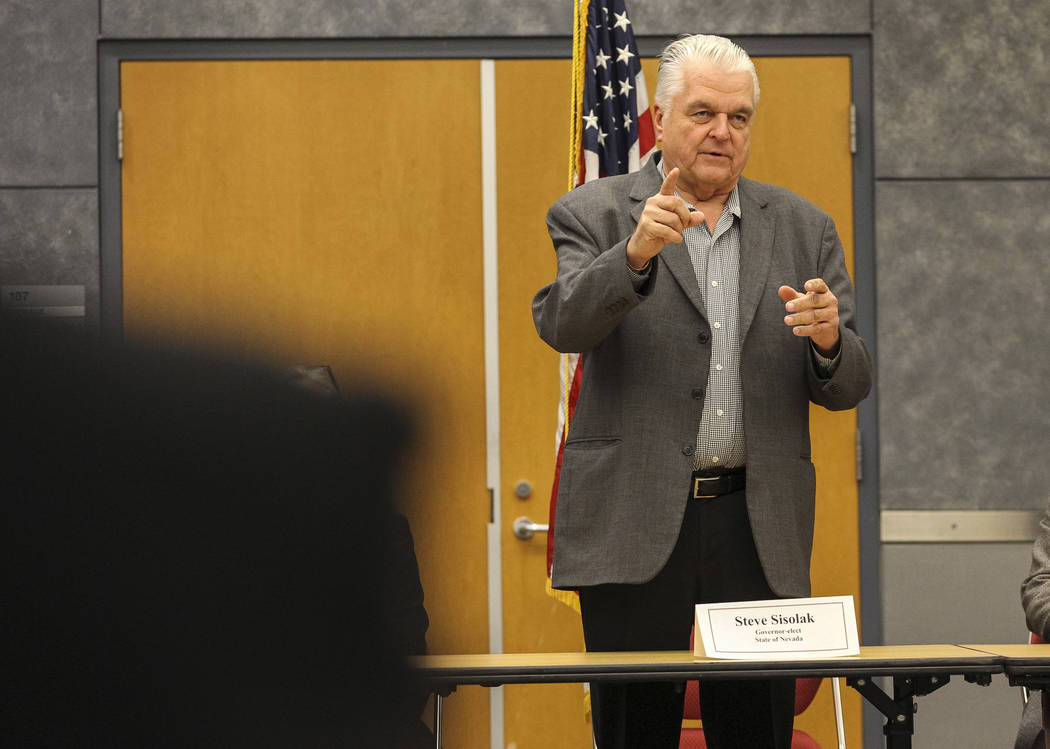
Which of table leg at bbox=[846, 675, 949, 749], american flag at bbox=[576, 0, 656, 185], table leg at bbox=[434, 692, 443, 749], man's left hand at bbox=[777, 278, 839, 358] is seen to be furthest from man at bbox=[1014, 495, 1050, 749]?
table leg at bbox=[434, 692, 443, 749]

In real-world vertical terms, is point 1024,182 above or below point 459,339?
above

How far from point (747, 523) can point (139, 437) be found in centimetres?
179

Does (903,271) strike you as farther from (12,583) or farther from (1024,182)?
(12,583)

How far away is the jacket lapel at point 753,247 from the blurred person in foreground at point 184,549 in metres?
1.76

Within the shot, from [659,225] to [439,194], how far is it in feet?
6.32

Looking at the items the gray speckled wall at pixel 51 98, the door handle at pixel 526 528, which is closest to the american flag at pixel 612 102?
the door handle at pixel 526 528

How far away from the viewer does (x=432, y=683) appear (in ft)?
1.55

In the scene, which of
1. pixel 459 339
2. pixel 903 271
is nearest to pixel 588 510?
pixel 459 339

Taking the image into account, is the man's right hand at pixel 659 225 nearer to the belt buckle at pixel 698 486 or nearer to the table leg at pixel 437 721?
the belt buckle at pixel 698 486

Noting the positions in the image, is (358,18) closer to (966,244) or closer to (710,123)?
(710,123)

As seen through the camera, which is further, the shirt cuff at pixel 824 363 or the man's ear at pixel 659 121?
the man's ear at pixel 659 121

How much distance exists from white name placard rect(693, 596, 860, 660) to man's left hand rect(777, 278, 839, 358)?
17.9 inches

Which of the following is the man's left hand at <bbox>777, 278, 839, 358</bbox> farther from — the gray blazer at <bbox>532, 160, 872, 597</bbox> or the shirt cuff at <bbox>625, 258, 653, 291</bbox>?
the shirt cuff at <bbox>625, 258, 653, 291</bbox>

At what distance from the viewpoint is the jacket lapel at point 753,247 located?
84.7 inches
